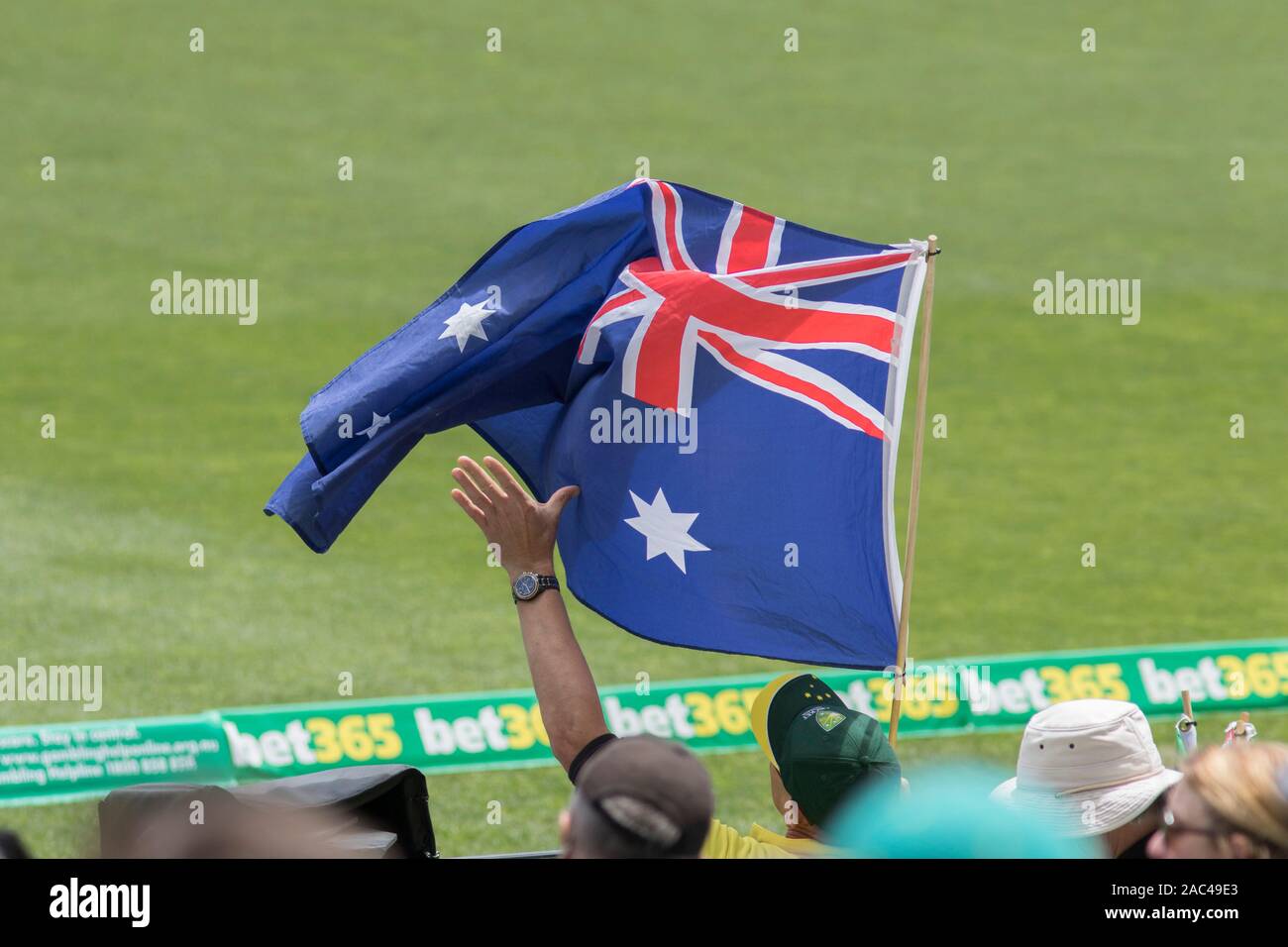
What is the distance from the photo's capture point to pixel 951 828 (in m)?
3.60

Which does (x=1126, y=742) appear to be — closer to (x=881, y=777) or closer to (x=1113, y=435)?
(x=881, y=777)

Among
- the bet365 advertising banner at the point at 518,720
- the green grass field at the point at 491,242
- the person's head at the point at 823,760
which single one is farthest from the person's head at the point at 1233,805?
the bet365 advertising banner at the point at 518,720

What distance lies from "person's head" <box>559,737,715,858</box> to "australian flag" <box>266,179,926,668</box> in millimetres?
2623

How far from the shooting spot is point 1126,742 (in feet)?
14.9

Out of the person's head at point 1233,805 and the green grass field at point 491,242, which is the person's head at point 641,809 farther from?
the green grass field at point 491,242

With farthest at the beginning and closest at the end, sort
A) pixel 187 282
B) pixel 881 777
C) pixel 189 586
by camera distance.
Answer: pixel 187 282 < pixel 189 586 < pixel 881 777

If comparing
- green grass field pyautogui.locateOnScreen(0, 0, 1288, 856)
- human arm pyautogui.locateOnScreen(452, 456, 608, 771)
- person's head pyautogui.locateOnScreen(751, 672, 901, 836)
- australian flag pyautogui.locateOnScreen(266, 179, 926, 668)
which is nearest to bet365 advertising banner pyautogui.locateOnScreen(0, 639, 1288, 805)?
green grass field pyautogui.locateOnScreen(0, 0, 1288, 856)

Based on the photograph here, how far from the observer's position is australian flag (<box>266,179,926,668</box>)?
19.8 ft

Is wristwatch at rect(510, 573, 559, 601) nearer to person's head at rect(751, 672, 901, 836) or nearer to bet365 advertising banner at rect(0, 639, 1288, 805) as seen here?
person's head at rect(751, 672, 901, 836)

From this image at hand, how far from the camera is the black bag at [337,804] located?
415 centimetres

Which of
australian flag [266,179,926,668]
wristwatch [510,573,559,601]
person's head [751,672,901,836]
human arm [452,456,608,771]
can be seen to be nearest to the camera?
person's head [751,672,901,836]

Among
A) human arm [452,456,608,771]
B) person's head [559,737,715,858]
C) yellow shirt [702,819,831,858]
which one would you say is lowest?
yellow shirt [702,819,831,858]
